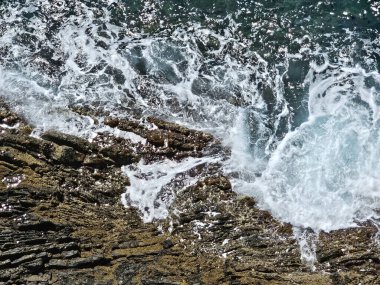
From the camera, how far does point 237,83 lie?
1745 cm

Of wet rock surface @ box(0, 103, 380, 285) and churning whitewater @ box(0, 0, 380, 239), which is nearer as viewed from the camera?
wet rock surface @ box(0, 103, 380, 285)

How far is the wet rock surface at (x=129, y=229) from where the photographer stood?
11664 millimetres

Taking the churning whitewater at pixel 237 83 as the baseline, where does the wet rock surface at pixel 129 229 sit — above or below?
below

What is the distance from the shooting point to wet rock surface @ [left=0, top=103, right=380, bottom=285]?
38.3 ft

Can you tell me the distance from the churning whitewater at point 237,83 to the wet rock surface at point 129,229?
504 mm

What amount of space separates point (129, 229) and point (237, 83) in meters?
7.12

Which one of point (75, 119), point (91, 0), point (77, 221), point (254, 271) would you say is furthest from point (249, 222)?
point (91, 0)

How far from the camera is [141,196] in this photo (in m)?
14.4

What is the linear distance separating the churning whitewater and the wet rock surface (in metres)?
0.50

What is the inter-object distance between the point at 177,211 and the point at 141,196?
3.97 feet

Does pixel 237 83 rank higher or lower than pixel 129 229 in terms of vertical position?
higher

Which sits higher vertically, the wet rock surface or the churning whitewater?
the churning whitewater

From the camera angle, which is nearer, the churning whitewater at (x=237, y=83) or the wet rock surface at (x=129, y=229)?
the wet rock surface at (x=129, y=229)

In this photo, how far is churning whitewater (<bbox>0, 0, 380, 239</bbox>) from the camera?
15109 mm
